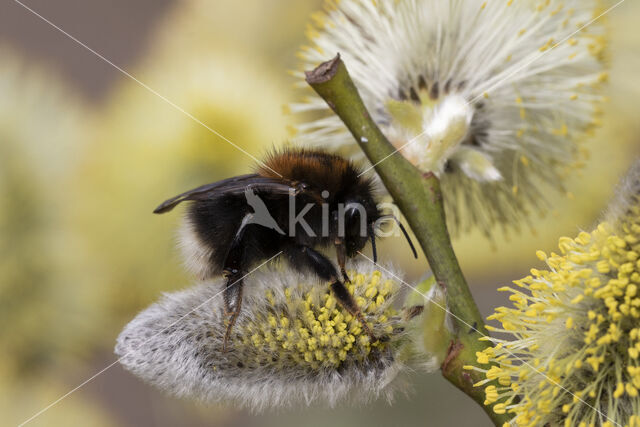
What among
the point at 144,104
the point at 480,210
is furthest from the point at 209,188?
the point at 144,104

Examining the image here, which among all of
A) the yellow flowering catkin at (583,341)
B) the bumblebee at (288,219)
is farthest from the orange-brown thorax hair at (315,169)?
the yellow flowering catkin at (583,341)

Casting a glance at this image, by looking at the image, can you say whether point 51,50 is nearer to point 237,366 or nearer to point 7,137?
point 7,137

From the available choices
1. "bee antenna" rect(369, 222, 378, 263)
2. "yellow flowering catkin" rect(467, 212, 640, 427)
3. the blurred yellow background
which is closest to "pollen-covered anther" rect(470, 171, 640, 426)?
"yellow flowering catkin" rect(467, 212, 640, 427)

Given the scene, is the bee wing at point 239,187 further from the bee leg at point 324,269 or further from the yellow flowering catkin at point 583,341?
the yellow flowering catkin at point 583,341

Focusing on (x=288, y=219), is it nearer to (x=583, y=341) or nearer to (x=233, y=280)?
(x=233, y=280)

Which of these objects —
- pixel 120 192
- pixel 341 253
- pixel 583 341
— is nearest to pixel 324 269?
pixel 341 253
